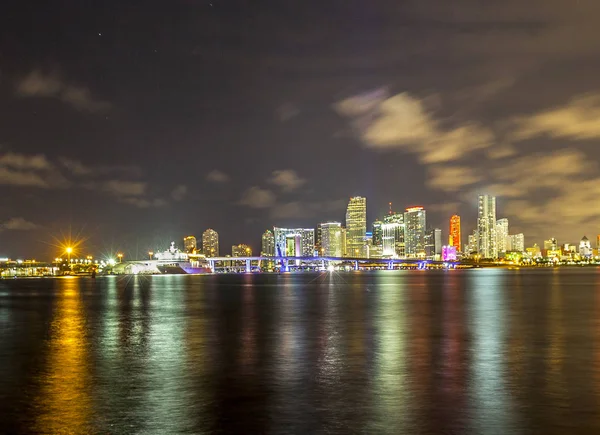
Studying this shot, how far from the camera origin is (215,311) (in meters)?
59.4

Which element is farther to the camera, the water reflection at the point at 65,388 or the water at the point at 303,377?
the water at the point at 303,377

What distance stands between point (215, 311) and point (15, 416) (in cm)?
4171

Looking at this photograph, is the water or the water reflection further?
the water

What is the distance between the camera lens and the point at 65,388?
21797mm

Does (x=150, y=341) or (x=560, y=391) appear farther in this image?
(x=150, y=341)

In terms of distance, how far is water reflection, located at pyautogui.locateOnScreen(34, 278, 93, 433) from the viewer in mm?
16969

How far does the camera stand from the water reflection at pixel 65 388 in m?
17.0

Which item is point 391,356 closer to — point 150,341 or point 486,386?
point 486,386

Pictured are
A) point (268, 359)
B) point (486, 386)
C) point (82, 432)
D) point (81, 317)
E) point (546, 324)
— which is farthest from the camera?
point (81, 317)

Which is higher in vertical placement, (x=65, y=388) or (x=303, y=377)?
(x=65, y=388)

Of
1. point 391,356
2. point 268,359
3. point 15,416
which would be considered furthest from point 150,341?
point 15,416

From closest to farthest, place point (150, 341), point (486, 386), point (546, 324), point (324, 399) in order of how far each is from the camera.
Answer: point (324, 399), point (486, 386), point (150, 341), point (546, 324)

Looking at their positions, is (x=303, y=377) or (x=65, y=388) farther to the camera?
(x=303, y=377)

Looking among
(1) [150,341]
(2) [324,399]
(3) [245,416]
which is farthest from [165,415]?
(1) [150,341]
